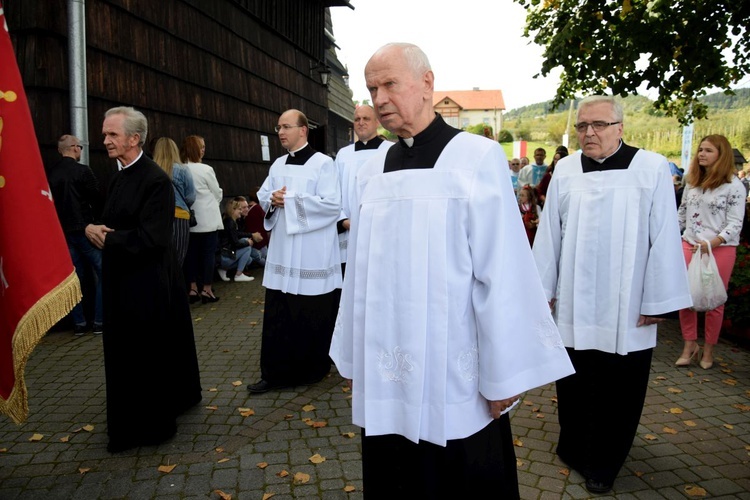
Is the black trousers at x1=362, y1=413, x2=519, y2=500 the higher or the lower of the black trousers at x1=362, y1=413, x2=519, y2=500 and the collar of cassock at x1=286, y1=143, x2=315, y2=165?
the lower

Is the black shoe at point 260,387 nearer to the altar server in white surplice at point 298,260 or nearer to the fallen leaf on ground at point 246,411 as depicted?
the altar server in white surplice at point 298,260

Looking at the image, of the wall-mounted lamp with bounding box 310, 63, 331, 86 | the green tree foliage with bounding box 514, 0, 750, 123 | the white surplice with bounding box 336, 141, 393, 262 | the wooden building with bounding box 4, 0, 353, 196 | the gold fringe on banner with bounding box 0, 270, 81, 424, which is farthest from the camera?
the wall-mounted lamp with bounding box 310, 63, 331, 86

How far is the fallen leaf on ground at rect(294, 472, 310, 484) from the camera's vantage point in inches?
134

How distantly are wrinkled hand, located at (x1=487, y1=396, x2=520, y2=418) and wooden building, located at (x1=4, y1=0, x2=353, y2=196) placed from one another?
19.7 feet

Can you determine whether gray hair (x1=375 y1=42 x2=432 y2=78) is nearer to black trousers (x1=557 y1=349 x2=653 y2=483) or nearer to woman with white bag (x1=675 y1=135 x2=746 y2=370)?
black trousers (x1=557 y1=349 x2=653 y2=483)

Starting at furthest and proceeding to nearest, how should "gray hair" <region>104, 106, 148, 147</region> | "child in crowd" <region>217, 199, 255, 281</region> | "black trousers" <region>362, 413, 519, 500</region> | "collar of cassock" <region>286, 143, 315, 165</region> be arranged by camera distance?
"child in crowd" <region>217, 199, 255, 281</region>, "collar of cassock" <region>286, 143, 315, 165</region>, "gray hair" <region>104, 106, 148, 147</region>, "black trousers" <region>362, 413, 519, 500</region>

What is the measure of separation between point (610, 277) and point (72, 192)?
217 inches

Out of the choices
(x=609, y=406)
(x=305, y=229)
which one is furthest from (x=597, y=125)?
(x=305, y=229)

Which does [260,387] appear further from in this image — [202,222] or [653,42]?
[653,42]

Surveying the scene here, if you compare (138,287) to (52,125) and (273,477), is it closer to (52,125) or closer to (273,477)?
(273,477)

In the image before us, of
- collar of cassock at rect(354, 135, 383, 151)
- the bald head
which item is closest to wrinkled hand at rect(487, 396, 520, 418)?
the bald head

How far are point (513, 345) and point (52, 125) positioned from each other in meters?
6.17

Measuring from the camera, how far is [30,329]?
2135mm

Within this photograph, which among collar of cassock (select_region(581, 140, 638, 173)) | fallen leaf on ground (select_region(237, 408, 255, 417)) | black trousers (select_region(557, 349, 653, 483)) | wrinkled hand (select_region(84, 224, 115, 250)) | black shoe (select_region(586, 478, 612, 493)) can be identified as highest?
collar of cassock (select_region(581, 140, 638, 173))
